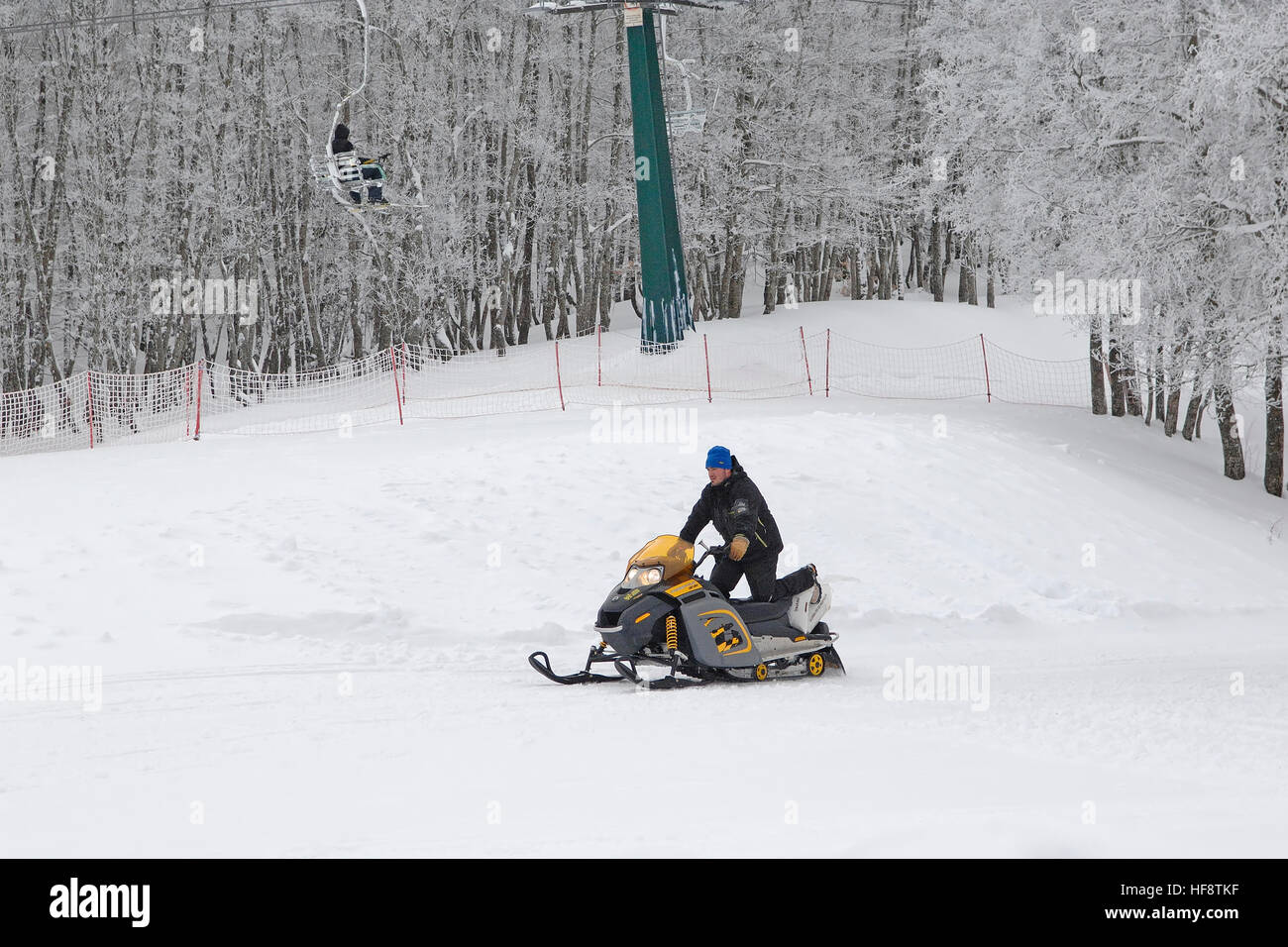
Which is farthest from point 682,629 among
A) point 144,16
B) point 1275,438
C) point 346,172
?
point 144,16

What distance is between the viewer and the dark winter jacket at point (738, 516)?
29.0 ft

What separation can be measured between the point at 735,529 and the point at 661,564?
72cm

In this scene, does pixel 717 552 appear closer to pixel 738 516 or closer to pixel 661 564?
pixel 738 516

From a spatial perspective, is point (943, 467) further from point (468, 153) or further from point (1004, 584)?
point (468, 153)

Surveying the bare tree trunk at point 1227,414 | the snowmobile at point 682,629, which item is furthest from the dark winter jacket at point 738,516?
the bare tree trunk at point 1227,414

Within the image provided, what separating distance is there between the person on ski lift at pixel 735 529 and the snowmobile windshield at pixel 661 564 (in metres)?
0.33

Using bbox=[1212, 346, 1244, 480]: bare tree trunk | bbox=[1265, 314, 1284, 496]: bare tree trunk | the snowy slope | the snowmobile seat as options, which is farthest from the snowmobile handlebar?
bbox=[1265, 314, 1284, 496]: bare tree trunk

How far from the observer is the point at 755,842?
183 inches

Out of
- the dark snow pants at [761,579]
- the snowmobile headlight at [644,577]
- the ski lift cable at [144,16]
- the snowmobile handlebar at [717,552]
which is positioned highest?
the ski lift cable at [144,16]

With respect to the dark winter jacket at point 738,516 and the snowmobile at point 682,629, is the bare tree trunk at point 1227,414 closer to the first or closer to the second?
the dark winter jacket at point 738,516

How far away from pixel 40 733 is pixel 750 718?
13.8 ft

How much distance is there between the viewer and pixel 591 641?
34.6 feet

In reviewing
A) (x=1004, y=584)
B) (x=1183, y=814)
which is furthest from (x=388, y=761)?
(x=1004, y=584)

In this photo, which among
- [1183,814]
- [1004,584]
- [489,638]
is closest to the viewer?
[1183,814]
